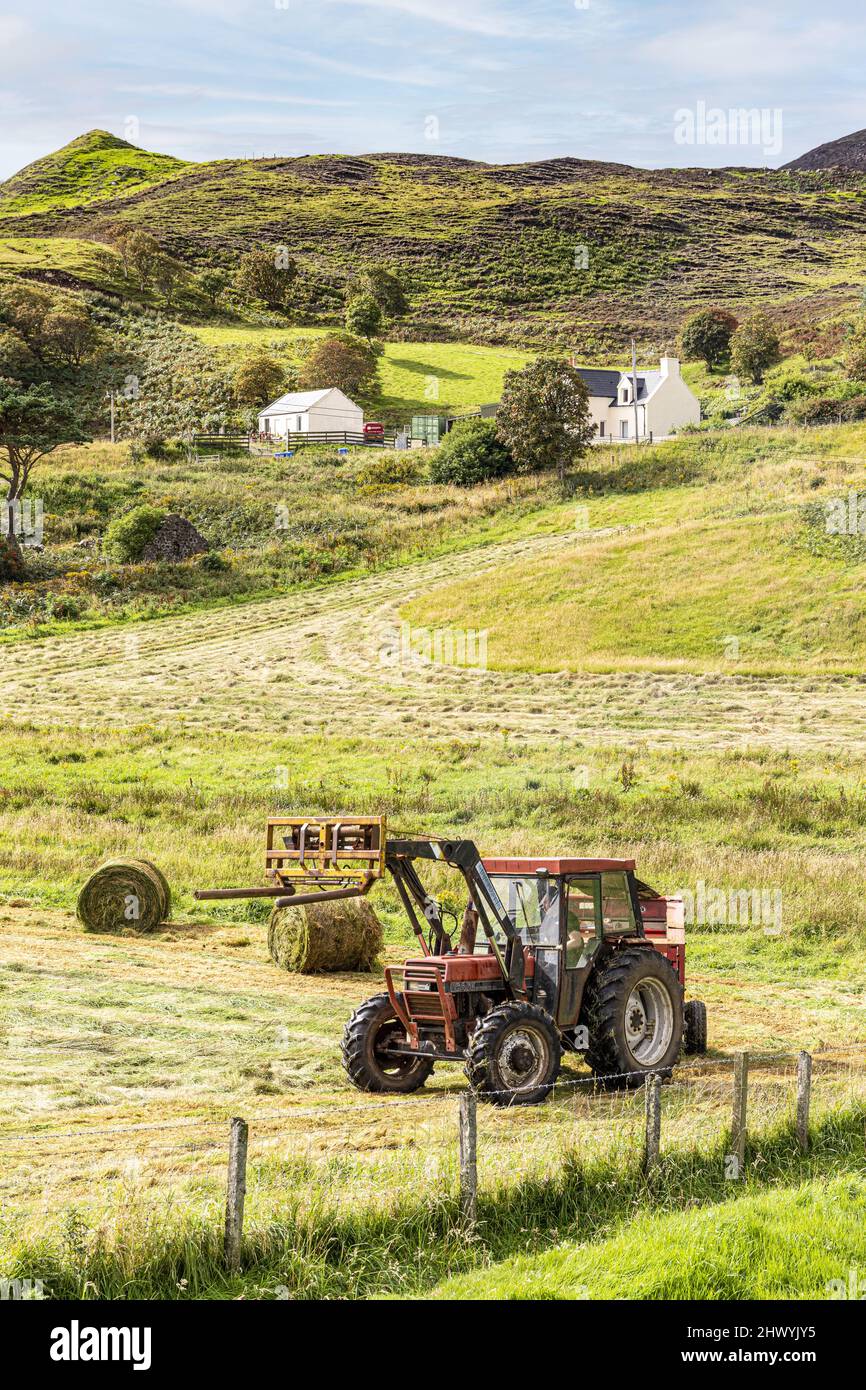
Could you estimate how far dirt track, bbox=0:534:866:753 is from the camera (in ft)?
140

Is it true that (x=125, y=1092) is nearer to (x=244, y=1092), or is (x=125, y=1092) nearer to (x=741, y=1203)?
(x=244, y=1092)

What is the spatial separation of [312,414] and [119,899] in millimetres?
76756

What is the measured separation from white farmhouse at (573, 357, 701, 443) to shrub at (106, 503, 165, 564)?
136 feet

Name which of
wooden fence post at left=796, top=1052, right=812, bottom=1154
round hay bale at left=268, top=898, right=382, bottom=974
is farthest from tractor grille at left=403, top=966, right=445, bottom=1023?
round hay bale at left=268, top=898, right=382, bottom=974

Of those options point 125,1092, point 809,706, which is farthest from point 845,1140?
point 809,706

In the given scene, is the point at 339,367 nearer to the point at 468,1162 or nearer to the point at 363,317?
the point at 363,317

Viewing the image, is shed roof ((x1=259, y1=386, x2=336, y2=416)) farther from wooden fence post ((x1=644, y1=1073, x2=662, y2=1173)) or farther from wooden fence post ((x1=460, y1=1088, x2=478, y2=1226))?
wooden fence post ((x1=460, y1=1088, x2=478, y2=1226))

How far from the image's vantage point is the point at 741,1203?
35.6 feet

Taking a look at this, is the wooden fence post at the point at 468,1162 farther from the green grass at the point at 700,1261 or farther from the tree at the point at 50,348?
the tree at the point at 50,348

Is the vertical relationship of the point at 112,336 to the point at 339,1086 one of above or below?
above

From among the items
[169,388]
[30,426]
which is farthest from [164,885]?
[169,388]

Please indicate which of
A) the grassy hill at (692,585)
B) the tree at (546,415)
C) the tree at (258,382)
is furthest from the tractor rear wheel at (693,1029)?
the tree at (258,382)

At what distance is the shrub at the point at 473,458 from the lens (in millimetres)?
81625
